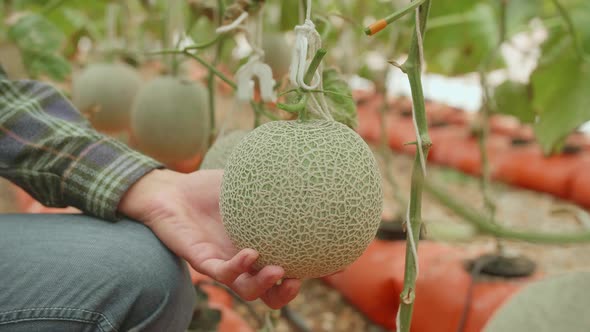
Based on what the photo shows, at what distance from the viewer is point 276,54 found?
137 cm

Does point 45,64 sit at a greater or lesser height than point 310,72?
lesser

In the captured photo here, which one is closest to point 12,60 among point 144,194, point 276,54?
point 276,54

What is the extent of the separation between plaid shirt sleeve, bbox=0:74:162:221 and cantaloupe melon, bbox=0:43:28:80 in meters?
0.79

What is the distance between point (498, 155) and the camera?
299cm

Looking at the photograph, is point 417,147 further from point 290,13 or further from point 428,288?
point 428,288

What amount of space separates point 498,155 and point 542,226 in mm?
630

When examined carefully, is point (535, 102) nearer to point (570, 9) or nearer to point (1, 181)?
point (570, 9)

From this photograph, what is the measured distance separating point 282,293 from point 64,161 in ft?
1.17

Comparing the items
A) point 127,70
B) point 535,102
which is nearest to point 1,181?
point 127,70

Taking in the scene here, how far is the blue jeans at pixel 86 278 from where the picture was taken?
67 cm

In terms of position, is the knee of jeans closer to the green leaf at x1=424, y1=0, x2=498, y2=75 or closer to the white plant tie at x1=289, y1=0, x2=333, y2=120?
the white plant tie at x1=289, y1=0, x2=333, y2=120

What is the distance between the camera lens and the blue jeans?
0.67m

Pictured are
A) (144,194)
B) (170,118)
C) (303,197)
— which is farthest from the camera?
(170,118)

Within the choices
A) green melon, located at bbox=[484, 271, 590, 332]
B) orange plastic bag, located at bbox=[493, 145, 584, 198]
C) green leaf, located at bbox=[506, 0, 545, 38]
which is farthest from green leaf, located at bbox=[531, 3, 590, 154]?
orange plastic bag, located at bbox=[493, 145, 584, 198]
